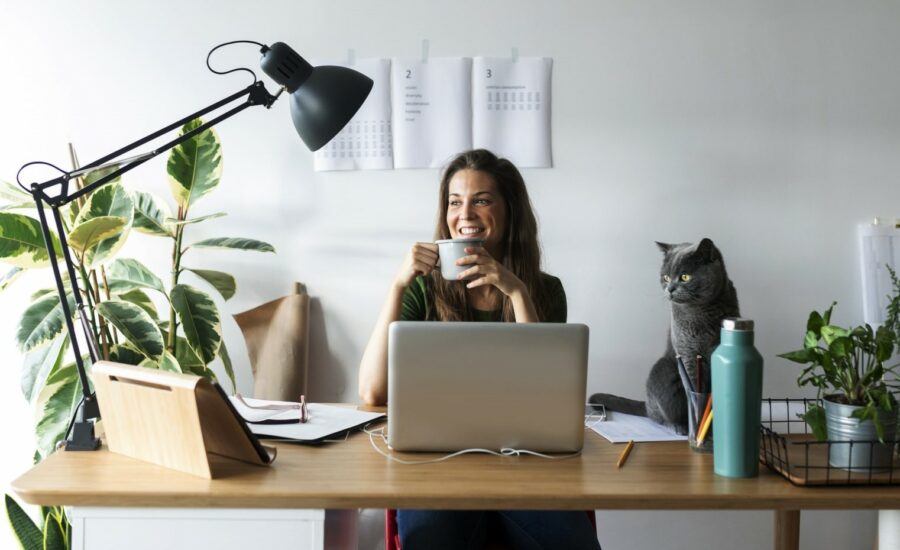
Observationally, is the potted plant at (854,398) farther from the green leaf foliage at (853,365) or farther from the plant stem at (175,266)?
the plant stem at (175,266)

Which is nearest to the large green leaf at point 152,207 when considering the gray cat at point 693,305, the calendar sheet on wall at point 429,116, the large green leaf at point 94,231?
the large green leaf at point 94,231

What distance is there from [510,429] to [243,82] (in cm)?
163

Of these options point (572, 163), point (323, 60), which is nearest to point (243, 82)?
point (323, 60)

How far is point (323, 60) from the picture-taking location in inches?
94.9

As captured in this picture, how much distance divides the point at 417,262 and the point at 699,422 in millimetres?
702

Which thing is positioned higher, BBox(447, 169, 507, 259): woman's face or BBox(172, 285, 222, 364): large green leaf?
BBox(447, 169, 507, 259): woman's face

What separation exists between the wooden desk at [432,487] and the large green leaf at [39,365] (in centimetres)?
94

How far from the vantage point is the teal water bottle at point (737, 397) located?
112cm

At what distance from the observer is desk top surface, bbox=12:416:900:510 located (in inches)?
41.7

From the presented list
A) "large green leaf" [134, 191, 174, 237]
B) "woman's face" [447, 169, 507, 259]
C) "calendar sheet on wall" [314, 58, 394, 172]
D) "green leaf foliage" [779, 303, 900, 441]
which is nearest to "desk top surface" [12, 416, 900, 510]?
"green leaf foliage" [779, 303, 900, 441]

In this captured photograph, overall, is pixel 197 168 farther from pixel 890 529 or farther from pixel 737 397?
pixel 890 529

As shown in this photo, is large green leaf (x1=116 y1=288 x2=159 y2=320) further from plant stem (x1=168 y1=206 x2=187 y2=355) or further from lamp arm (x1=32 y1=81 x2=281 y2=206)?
Result: lamp arm (x1=32 y1=81 x2=281 y2=206)

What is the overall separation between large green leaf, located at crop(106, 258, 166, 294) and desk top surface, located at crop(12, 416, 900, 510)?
1.03 metres

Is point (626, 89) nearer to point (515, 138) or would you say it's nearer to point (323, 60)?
point (515, 138)
